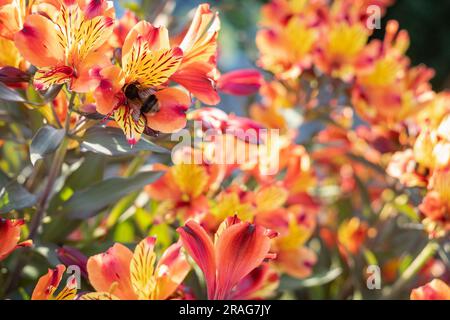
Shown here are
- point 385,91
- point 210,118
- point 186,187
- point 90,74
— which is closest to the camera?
point 90,74

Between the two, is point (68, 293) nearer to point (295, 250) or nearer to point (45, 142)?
point (45, 142)

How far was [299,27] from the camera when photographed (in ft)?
2.75

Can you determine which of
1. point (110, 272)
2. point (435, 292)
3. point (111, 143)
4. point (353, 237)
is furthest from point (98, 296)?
point (353, 237)

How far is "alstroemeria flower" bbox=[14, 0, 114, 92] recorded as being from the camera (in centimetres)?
43

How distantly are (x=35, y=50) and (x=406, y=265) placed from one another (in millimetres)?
568

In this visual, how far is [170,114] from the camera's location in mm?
465

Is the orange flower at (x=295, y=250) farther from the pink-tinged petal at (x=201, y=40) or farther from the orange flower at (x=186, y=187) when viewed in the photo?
the pink-tinged petal at (x=201, y=40)

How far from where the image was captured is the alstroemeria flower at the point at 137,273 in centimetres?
45

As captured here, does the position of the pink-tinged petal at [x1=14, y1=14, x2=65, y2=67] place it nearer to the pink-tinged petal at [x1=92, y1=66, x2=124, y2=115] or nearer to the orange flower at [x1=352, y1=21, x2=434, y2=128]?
the pink-tinged petal at [x1=92, y1=66, x2=124, y2=115]

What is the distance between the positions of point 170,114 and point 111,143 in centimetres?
6

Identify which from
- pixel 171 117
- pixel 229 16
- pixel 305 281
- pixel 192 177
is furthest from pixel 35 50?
pixel 229 16

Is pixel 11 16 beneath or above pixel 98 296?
above

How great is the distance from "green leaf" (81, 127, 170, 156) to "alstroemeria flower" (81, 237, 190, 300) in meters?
0.07
